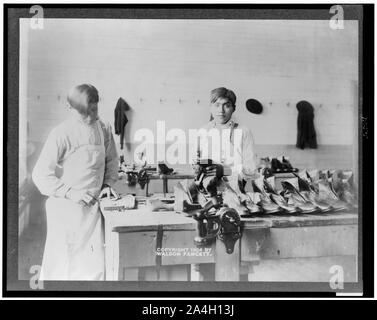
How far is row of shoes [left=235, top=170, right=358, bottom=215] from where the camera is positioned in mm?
2254

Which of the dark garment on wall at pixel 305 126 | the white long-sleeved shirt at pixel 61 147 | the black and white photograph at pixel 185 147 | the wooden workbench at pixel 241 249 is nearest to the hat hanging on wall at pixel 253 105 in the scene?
the black and white photograph at pixel 185 147

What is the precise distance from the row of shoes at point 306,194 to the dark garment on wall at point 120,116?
0.72 m

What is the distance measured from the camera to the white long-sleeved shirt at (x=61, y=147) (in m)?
2.21

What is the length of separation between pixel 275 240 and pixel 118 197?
851mm

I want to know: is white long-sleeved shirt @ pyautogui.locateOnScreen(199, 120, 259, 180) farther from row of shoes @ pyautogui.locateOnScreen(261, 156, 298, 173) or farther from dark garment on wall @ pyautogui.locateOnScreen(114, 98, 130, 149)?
dark garment on wall @ pyautogui.locateOnScreen(114, 98, 130, 149)

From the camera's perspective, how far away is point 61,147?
2.21 metres

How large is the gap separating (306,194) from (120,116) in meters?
1.06

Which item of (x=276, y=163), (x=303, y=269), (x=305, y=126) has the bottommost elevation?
(x=303, y=269)

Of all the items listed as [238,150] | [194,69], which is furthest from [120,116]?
[238,150]

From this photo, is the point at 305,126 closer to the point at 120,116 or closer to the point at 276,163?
the point at 276,163

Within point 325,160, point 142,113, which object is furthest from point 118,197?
point 325,160

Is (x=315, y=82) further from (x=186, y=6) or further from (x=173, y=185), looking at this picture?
(x=173, y=185)

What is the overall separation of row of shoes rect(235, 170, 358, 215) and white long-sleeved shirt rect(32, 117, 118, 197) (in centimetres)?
79

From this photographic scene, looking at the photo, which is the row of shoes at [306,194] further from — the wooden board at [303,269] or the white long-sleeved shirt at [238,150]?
the wooden board at [303,269]
